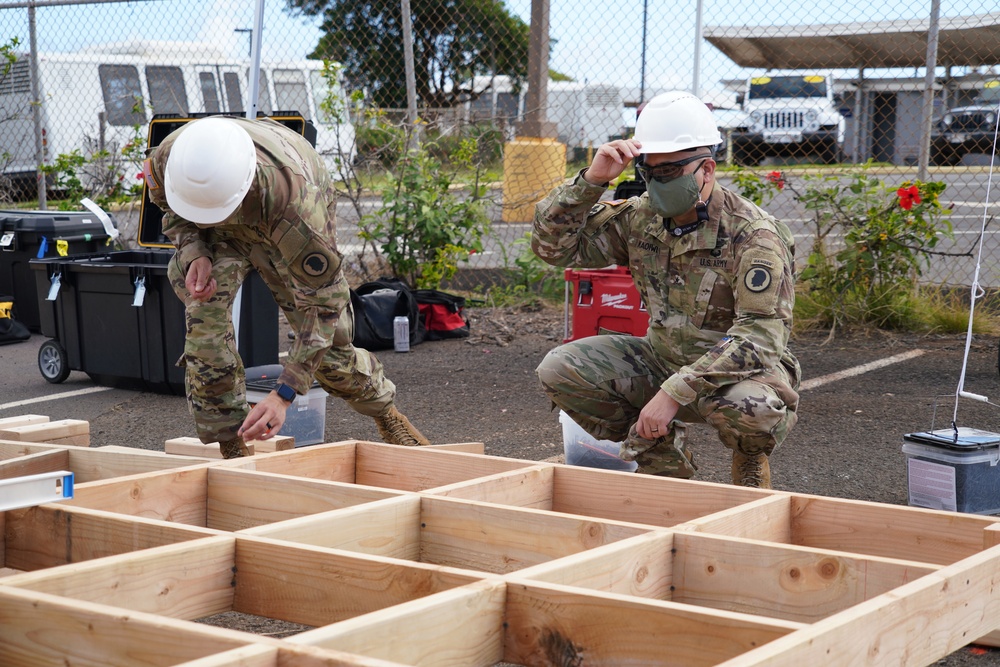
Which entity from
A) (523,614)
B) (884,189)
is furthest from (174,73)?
(523,614)

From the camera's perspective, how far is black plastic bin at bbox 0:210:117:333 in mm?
7180

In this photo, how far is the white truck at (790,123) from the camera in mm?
9070

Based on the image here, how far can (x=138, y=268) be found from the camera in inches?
219

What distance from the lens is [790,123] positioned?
1258 centimetres

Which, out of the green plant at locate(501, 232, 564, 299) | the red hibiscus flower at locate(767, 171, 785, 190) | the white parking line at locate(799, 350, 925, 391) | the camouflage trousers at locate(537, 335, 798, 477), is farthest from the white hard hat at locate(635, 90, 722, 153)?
the green plant at locate(501, 232, 564, 299)

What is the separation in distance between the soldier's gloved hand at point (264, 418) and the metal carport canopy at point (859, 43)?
507 cm

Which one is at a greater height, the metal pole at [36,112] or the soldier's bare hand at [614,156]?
the metal pole at [36,112]

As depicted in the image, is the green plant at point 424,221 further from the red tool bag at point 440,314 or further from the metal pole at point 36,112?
the metal pole at point 36,112

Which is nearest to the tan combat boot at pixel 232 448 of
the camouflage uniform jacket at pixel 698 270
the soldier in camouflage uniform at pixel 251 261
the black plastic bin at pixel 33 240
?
the soldier in camouflage uniform at pixel 251 261

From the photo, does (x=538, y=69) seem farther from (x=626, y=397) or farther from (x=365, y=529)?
(x=365, y=529)

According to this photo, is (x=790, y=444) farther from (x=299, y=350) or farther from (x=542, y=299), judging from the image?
(x=542, y=299)

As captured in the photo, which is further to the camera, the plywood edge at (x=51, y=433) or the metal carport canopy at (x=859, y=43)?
the metal carport canopy at (x=859, y=43)

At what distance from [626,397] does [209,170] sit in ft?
5.12

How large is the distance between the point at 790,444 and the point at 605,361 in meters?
1.39
